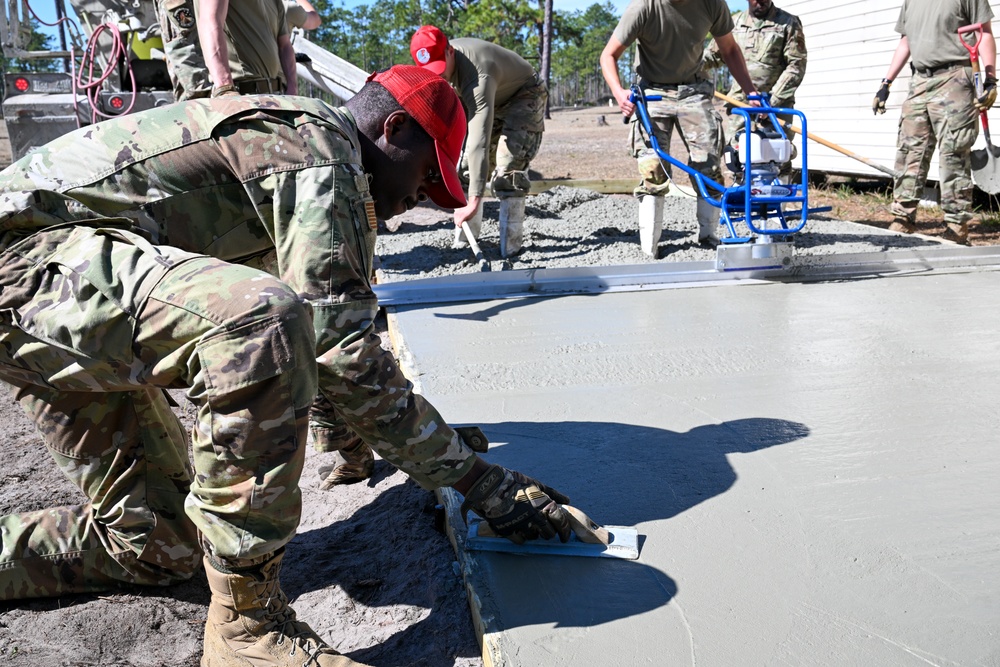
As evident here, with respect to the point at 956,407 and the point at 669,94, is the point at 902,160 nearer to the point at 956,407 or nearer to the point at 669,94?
the point at 669,94

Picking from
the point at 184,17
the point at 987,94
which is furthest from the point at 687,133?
the point at 184,17

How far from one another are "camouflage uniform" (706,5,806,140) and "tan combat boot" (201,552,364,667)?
6.41 metres

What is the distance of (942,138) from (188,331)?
623cm

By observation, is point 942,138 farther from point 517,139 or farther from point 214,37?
point 214,37

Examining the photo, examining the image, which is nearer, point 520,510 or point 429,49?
point 520,510

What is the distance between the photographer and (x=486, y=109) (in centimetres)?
473

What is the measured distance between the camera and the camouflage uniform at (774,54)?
730cm

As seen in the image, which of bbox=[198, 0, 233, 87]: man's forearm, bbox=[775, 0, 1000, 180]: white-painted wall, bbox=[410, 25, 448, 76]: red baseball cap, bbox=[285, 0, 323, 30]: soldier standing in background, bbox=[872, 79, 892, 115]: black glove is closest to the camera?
bbox=[198, 0, 233, 87]: man's forearm

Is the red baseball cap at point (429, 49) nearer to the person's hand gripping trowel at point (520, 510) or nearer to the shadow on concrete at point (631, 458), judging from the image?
the shadow on concrete at point (631, 458)

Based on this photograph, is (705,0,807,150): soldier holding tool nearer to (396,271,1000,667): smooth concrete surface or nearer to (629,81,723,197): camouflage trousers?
(629,81,723,197): camouflage trousers

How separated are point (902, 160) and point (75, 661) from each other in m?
6.63

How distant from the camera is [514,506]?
6.38ft

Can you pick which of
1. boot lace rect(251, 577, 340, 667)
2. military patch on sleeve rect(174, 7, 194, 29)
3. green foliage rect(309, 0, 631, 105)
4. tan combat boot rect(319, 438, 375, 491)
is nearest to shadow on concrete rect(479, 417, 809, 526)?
tan combat boot rect(319, 438, 375, 491)

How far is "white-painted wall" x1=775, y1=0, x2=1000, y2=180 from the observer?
8430mm
